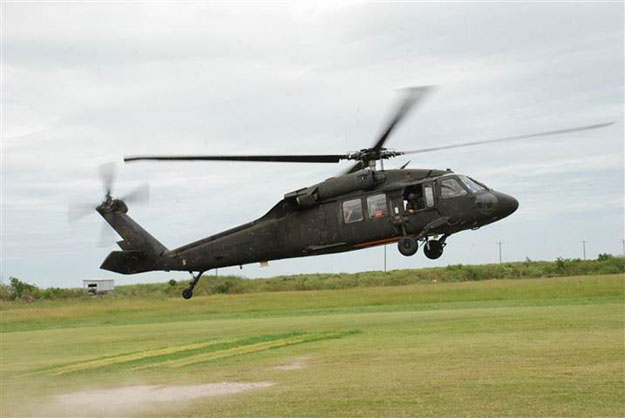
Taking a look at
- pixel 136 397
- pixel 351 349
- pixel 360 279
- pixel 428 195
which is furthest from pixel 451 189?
pixel 360 279

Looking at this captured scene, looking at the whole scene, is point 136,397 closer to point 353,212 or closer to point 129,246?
point 129,246

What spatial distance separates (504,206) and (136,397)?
60.1 m

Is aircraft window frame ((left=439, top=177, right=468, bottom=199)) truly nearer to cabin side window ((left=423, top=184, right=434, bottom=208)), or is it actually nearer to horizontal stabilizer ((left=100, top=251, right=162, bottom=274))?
cabin side window ((left=423, top=184, right=434, bottom=208))

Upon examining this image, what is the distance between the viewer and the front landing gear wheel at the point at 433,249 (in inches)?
860

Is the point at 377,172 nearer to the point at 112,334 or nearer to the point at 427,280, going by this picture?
the point at 112,334

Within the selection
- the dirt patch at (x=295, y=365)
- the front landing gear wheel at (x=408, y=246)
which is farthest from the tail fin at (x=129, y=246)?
the dirt patch at (x=295, y=365)

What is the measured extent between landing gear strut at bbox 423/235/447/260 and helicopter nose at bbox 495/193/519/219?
147 cm

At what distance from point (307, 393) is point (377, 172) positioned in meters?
53.5

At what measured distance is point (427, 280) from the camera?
13800 centimetres

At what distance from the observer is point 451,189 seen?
73.9 ft

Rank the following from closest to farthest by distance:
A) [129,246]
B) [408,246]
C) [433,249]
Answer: [408,246], [433,249], [129,246]

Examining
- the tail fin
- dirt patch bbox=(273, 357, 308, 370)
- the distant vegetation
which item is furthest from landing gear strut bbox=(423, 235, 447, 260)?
the distant vegetation

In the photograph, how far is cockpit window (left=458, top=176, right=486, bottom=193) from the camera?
22.7 meters

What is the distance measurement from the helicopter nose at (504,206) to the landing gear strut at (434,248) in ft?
4.83
